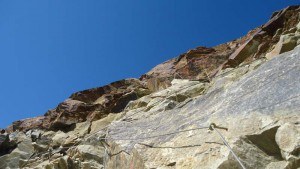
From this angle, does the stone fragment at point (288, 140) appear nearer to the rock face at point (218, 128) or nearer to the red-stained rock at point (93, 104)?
the rock face at point (218, 128)

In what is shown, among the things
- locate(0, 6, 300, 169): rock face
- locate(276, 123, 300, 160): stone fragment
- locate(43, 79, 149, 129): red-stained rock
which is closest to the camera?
locate(276, 123, 300, 160): stone fragment

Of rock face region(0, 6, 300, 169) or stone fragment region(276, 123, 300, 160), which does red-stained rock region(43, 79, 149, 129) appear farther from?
stone fragment region(276, 123, 300, 160)

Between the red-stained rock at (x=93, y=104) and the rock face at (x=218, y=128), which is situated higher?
the red-stained rock at (x=93, y=104)

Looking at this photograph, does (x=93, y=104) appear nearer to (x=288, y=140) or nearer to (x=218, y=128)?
(x=218, y=128)

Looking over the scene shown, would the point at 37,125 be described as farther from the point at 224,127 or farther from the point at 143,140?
the point at 224,127

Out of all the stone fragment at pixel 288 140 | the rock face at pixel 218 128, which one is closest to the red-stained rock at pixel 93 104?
the rock face at pixel 218 128

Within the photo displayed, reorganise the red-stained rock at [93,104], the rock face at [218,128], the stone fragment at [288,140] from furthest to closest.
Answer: the red-stained rock at [93,104] → the rock face at [218,128] → the stone fragment at [288,140]

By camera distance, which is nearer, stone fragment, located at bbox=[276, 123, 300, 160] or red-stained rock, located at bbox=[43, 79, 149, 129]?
stone fragment, located at bbox=[276, 123, 300, 160]

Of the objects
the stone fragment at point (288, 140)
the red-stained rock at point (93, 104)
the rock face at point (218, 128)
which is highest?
the red-stained rock at point (93, 104)

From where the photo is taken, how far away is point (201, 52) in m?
23.9

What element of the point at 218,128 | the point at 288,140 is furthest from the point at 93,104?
the point at 288,140

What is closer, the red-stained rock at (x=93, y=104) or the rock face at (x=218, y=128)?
the rock face at (x=218, y=128)

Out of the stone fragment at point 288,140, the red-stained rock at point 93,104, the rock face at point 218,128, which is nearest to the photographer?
the stone fragment at point 288,140

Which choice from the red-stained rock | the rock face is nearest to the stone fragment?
the rock face
